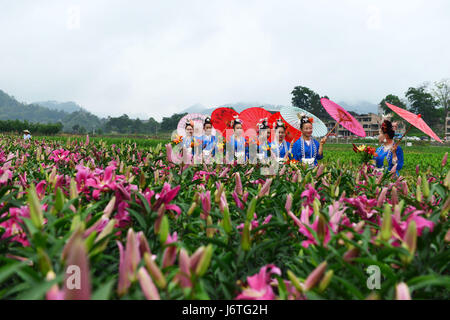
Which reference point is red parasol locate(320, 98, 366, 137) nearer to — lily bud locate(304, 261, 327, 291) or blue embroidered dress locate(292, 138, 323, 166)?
blue embroidered dress locate(292, 138, 323, 166)

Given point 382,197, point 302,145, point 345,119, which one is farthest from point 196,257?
point 345,119

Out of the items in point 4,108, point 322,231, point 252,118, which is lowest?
point 322,231

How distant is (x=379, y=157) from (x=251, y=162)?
3.14 metres

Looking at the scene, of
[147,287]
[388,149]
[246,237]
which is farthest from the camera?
[388,149]

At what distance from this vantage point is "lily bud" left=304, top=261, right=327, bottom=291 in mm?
685

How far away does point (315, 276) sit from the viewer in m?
0.69

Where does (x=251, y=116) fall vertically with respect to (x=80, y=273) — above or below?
above

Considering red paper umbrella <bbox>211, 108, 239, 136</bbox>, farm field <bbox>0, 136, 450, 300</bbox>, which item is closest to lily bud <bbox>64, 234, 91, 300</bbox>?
farm field <bbox>0, 136, 450, 300</bbox>

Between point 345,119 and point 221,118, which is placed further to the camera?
point 221,118

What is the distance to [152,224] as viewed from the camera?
38.4 inches

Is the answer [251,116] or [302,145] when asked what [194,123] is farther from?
[302,145]
